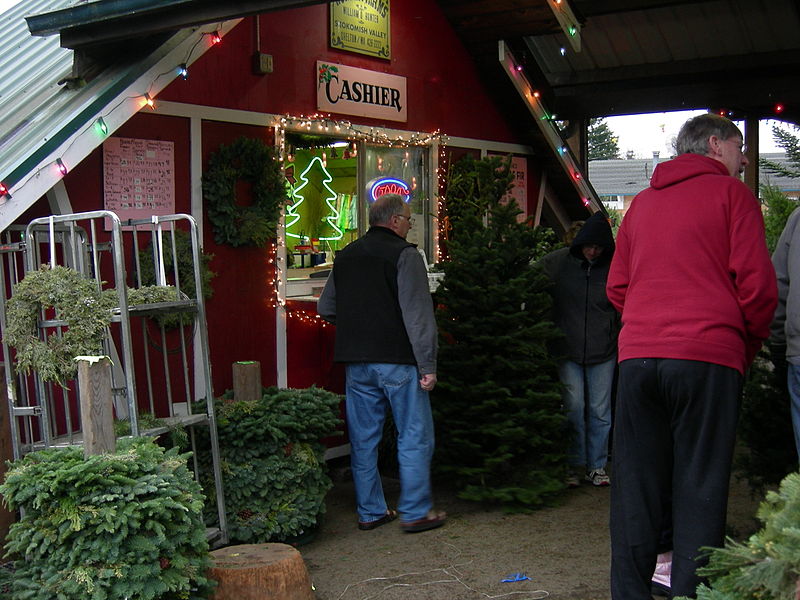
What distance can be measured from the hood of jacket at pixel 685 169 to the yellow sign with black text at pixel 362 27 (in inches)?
165

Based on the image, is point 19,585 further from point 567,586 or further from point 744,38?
point 744,38

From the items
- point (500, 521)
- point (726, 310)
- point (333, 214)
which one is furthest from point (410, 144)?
point (726, 310)

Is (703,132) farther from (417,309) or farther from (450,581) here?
(450,581)

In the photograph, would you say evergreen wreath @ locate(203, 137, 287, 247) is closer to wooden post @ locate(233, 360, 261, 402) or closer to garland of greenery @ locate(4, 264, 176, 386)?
wooden post @ locate(233, 360, 261, 402)

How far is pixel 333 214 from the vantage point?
805cm

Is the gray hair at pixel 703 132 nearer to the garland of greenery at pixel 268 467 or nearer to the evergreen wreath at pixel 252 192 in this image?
the garland of greenery at pixel 268 467

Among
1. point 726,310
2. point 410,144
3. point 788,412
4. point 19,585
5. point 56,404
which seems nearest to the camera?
point 726,310

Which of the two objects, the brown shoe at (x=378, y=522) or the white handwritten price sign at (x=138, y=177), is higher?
Answer: the white handwritten price sign at (x=138, y=177)

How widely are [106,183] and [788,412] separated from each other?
4268 millimetres

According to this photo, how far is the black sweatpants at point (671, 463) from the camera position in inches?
149

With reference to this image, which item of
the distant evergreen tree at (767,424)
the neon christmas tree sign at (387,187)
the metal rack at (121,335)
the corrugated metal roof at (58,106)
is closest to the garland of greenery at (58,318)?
the metal rack at (121,335)

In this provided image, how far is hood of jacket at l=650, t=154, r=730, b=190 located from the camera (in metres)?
3.95

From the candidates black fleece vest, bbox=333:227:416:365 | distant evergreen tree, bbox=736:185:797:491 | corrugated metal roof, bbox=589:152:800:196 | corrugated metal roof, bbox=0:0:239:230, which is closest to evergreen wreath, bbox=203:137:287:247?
corrugated metal roof, bbox=0:0:239:230

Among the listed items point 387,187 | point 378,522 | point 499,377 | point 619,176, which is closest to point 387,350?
point 499,377
